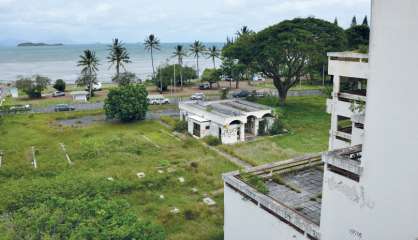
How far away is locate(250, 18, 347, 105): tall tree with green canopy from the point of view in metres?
38.1

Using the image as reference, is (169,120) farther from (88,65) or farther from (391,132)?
(391,132)

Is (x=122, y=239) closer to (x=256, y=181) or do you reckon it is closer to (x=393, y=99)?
(x=256, y=181)

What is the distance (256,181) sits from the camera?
13477mm

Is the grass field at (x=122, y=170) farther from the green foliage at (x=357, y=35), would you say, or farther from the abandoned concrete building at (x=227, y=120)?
the green foliage at (x=357, y=35)

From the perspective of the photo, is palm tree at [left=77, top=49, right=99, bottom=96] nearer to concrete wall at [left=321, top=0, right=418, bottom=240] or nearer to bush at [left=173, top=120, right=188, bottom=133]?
bush at [left=173, top=120, right=188, bottom=133]

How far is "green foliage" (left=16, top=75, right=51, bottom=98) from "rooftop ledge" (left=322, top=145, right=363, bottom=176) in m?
50.2

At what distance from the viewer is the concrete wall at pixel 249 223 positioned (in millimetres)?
11479

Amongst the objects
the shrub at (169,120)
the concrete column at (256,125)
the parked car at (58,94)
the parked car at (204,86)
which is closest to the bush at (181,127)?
the shrub at (169,120)

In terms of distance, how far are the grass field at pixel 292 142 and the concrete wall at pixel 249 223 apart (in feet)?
37.0

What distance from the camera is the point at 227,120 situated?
30.0 m

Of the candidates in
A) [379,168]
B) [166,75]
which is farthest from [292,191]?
[166,75]

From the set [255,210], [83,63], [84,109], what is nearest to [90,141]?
[84,109]

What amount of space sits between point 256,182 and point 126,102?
24.7m

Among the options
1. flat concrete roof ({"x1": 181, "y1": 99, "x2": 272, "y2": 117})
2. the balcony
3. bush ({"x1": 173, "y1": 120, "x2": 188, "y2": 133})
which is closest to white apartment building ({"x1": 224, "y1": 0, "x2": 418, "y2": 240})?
the balcony
